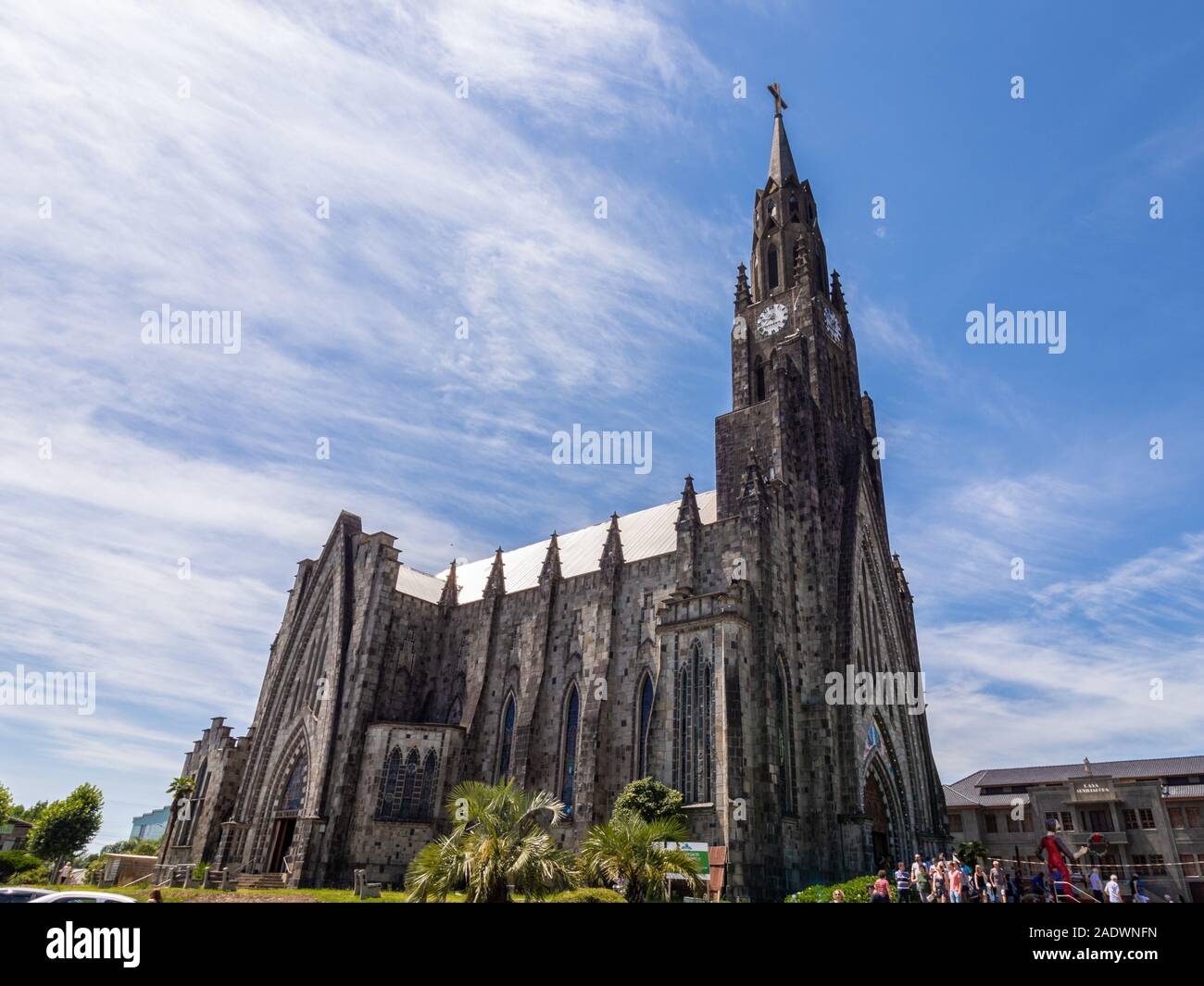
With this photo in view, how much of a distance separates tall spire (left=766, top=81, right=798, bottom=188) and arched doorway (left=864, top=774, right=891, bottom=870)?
136ft

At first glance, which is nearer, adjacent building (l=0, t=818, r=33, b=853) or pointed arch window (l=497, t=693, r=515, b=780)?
pointed arch window (l=497, t=693, r=515, b=780)

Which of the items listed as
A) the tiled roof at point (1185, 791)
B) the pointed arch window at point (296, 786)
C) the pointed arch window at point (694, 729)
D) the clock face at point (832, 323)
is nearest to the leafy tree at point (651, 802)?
the pointed arch window at point (694, 729)

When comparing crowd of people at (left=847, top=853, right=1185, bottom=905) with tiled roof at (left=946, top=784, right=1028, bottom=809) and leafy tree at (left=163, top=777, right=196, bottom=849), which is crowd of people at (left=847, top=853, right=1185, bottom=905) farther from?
leafy tree at (left=163, top=777, right=196, bottom=849)

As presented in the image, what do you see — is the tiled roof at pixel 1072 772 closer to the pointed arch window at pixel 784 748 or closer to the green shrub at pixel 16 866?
the pointed arch window at pixel 784 748

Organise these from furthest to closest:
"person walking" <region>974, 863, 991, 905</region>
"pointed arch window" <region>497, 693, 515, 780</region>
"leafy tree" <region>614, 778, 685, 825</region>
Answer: "pointed arch window" <region>497, 693, 515, 780</region>
"leafy tree" <region>614, 778, 685, 825</region>
"person walking" <region>974, 863, 991, 905</region>

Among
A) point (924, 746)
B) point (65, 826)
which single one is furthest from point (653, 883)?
point (65, 826)

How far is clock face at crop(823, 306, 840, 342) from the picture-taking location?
2005 inches

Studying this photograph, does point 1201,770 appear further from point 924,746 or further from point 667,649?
point 667,649

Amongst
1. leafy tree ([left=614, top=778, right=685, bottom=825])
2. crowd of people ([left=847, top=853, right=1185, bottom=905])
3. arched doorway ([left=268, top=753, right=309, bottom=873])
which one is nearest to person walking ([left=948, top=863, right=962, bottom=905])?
crowd of people ([left=847, top=853, right=1185, bottom=905])

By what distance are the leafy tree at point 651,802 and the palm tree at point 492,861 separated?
7.39 m

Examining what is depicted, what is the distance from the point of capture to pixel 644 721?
1523 inches

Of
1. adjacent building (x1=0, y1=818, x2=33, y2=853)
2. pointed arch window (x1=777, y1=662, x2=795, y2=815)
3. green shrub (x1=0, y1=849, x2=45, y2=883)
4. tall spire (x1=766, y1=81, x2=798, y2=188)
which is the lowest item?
adjacent building (x1=0, y1=818, x2=33, y2=853)

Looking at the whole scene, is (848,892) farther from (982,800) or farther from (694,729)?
(982,800)

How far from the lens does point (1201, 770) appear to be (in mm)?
60906
